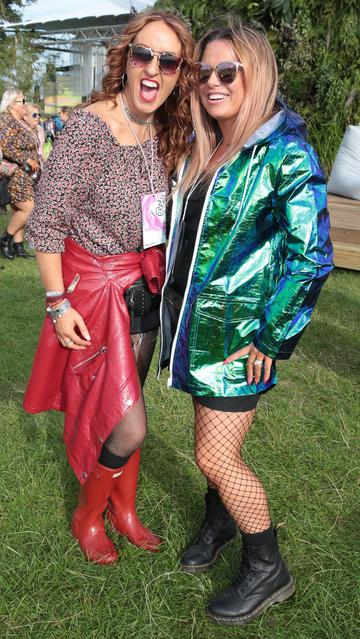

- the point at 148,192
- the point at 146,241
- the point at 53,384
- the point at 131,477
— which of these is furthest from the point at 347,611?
the point at 148,192

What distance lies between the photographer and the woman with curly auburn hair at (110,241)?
75.0 inches

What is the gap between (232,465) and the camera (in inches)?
78.2

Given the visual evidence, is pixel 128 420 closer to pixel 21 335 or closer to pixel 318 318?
pixel 21 335

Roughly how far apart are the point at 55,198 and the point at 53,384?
2.26 ft

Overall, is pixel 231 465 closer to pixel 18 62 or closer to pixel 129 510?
pixel 129 510

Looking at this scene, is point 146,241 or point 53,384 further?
point 53,384

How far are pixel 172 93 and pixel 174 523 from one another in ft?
5.41

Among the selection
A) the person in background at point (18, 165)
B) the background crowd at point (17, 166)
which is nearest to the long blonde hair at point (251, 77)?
the background crowd at point (17, 166)

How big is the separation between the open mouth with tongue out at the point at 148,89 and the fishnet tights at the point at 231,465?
0.99 meters

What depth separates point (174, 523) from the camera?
2.53m

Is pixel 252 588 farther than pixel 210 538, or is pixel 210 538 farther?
pixel 210 538

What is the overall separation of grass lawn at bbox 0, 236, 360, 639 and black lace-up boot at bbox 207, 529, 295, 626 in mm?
43

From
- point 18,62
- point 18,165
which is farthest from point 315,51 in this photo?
point 18,62

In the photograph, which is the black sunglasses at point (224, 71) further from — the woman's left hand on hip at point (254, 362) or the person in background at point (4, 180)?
the person in background at point (4, 180)
